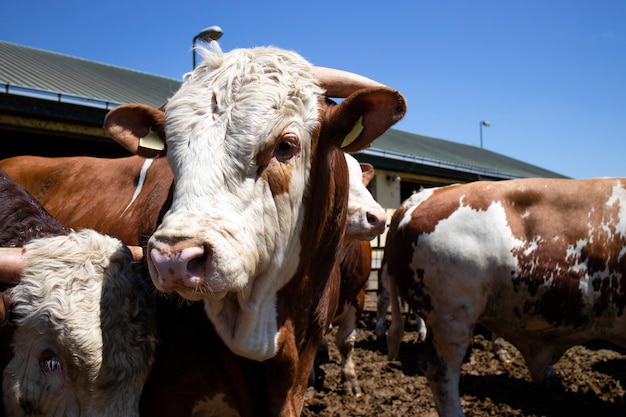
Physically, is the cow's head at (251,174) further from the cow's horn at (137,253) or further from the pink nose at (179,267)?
the cow's horn at (137,253)

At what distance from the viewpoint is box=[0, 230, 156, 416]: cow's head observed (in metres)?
1.83

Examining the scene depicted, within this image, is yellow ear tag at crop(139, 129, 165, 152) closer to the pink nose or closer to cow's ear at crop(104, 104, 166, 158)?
cow's ear at crop(104, 104, 166, 158)

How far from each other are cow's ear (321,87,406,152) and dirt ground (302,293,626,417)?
3.18 metres

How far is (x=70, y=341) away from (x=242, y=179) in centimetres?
82

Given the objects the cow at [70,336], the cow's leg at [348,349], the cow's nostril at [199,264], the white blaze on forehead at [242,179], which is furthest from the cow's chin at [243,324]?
the cow's leg at [348,349]

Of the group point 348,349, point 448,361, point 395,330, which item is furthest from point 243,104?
point 348,349

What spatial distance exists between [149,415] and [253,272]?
82 centimetres

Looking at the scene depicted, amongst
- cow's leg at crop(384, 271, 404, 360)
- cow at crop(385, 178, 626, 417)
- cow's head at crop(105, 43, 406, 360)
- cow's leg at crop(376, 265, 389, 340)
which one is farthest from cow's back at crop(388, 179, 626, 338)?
cow's leg at crop(376, 265, 389, 340)

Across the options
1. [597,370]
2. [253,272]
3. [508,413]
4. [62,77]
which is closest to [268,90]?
[253,272]

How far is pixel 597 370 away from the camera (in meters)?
5.96

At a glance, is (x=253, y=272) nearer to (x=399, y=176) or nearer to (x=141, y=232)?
(x=141, y=232)

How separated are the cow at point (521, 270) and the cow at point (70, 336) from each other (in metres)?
2.69

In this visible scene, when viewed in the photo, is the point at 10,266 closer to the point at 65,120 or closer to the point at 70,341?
the point at 70,341

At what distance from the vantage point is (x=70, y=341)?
1815 mm
